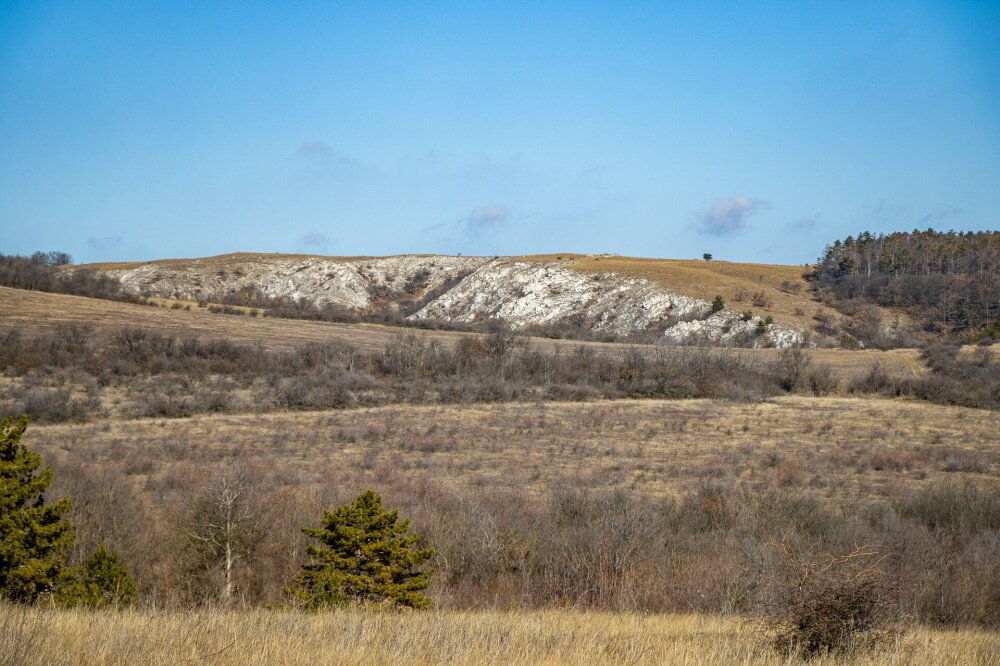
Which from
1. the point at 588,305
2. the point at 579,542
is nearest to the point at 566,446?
the point at 579,542

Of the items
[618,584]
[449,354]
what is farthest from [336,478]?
[449,354]

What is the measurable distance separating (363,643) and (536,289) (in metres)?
98.7

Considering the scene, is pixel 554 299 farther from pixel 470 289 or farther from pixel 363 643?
pixel 363 643

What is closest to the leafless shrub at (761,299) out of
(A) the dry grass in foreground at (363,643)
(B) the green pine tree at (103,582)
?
(A) the dry grass in foreground at (363,643)

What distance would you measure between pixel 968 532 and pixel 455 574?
12.0 m

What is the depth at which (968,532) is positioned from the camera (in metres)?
18.0

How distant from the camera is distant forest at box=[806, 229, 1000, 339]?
3386 inches

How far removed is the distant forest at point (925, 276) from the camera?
86.0 metres

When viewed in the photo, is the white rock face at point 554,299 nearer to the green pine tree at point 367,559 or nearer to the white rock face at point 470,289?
the white rock face at point 470,289

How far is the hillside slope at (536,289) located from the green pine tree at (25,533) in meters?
72.6

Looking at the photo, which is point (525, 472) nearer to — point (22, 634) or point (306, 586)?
point (306, 586)

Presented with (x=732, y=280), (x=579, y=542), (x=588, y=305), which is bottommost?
(x=579, y=542)

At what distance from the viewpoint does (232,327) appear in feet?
200

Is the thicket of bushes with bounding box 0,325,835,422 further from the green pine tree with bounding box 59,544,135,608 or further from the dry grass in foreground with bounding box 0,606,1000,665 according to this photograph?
the dry grass in foreground with bounding box 0,606,1000,665
